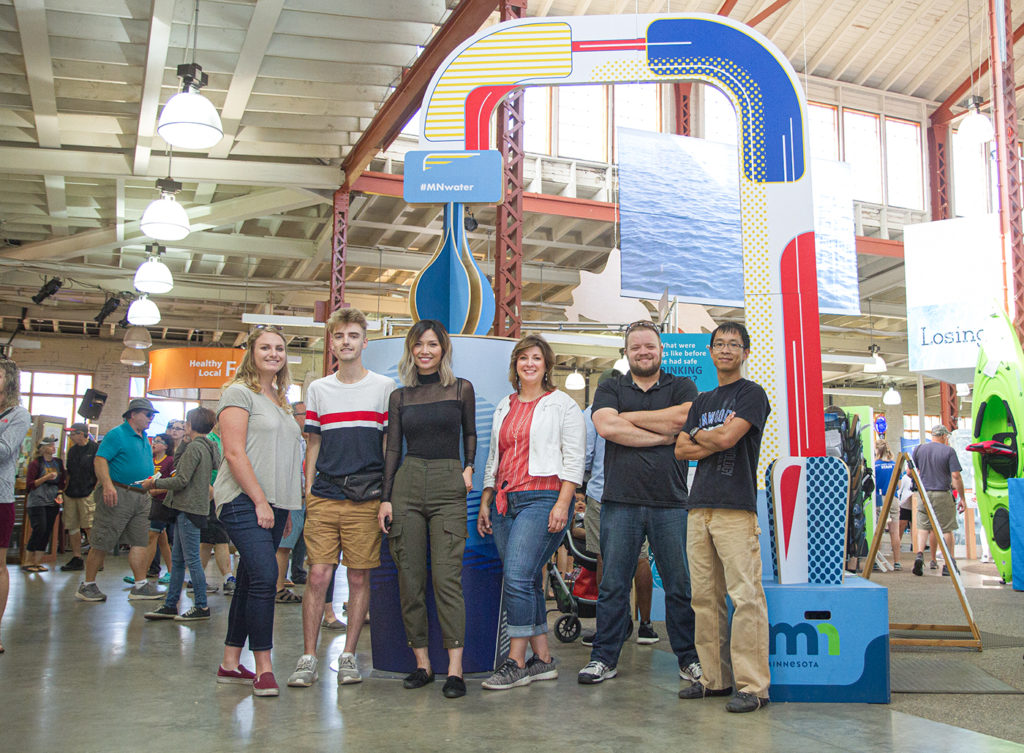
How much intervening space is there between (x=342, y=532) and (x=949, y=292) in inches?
345

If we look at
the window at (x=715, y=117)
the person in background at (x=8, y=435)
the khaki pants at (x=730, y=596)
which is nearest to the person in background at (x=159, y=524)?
the person in background at (x=8, y=435)

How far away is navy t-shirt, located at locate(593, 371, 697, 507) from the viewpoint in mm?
3631

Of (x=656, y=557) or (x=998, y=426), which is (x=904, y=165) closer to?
(x=998, y=426)

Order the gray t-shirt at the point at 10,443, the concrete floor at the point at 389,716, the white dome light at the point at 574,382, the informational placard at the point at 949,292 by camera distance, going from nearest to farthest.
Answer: the concrete floor at the point at 389,716, the gray t-shirt at the point at 10,443, the informational placard at the point at 949,292, the white dome light at the point at 574,382

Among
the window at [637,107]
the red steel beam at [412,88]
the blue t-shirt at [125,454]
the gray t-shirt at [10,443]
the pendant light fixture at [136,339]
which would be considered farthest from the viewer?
the window at [637,107]

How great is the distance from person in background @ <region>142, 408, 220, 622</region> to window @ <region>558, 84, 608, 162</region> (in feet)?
31.5

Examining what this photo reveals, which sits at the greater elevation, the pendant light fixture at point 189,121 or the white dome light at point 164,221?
the pendant light fixture at point 189,121

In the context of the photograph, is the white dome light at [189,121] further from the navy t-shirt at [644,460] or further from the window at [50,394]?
the window at [50,394]

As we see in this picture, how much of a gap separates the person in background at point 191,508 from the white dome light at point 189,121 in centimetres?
176

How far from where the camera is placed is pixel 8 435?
4.17 m

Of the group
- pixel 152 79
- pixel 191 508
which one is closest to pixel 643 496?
pixel 191 508

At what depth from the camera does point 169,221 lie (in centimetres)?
707

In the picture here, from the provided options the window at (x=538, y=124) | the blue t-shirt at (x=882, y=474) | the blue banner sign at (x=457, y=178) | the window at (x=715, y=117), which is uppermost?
the window at (x=715, y=117)

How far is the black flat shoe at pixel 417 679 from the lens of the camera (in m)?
3.56
